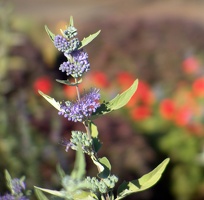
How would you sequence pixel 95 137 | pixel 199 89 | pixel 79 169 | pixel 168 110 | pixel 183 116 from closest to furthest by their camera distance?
1. pixel 79 169
2. pixel 95 137
3. pixel 183 116
4. pixel 168 110
5. pixel 199 89

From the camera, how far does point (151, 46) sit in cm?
1195

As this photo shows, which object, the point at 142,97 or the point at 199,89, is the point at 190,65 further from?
the point at 142,97

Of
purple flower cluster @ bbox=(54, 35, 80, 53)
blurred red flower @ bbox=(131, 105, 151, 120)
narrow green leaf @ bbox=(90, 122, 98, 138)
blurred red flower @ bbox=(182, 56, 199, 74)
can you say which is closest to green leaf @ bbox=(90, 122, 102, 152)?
narrow green leaf @ bbox=(90, 122, 98, 138)

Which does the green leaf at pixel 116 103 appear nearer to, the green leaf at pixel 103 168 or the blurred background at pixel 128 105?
the green leaf at pixel 103 168

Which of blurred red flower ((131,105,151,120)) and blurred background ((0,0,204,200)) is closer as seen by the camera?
blurred background ((0,0,204,200))

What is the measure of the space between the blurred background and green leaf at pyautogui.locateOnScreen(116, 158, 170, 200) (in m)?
3.30

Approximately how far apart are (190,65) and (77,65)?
989 centimetres

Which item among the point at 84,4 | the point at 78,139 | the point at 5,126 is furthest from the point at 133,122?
the point at 84,4

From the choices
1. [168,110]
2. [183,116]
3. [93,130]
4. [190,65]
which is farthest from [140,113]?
[93,130]

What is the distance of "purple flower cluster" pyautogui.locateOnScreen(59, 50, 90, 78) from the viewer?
133cm

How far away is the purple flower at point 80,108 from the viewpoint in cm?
134

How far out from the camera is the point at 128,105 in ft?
30.4

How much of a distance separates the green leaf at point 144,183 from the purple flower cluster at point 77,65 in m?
0.26

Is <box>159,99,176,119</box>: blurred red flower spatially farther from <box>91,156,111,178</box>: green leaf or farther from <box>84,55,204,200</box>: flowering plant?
<box>91,156,111,178</box>: green leaf
